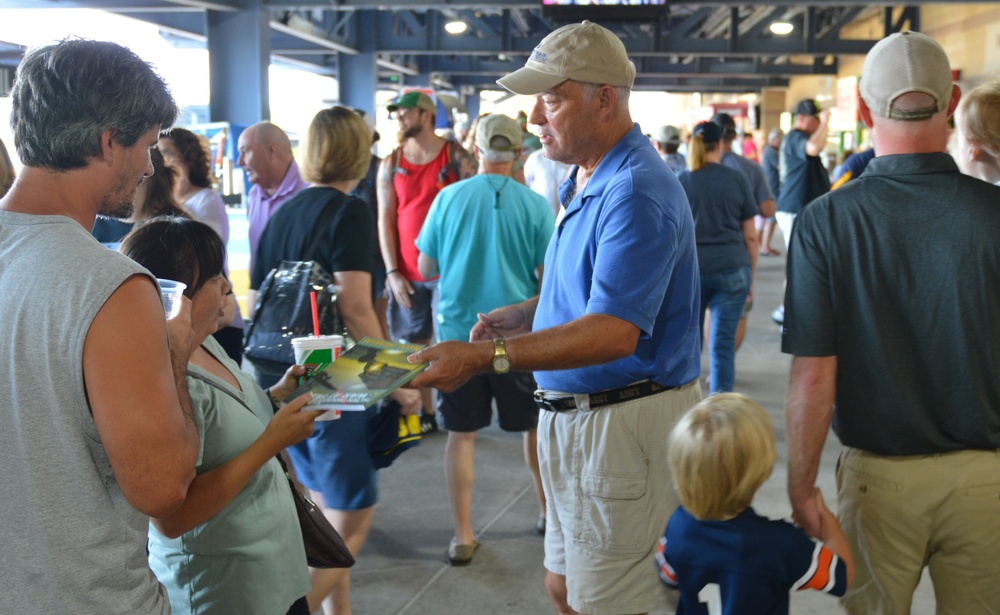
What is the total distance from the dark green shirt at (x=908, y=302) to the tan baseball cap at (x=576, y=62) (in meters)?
0.61

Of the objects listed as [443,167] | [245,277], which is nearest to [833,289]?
[443,167]

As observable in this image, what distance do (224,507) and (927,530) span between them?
155cm

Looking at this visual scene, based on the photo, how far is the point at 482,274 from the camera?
413 cm

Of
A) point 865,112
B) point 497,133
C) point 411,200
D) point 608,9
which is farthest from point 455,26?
point 865,112

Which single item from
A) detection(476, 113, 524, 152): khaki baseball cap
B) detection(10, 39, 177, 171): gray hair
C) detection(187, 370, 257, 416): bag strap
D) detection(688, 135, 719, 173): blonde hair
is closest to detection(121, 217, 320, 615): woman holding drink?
detection(187, 370, 257, 416): bag strap

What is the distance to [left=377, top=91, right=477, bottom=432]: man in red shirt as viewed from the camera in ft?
17.1

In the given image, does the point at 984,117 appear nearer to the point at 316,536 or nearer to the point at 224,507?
the point at 316,536

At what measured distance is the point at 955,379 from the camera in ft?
6.58

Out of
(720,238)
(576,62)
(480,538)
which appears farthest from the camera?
(720,238)

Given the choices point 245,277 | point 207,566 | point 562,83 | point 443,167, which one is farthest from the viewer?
point 245,277

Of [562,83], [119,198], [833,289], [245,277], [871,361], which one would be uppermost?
[562,83]

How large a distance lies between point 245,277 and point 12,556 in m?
7.97

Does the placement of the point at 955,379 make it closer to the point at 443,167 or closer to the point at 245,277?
the point at 443,167

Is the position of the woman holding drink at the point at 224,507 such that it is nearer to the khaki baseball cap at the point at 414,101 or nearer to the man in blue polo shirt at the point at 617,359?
the man in blue polo shirt at the point at 617,359
